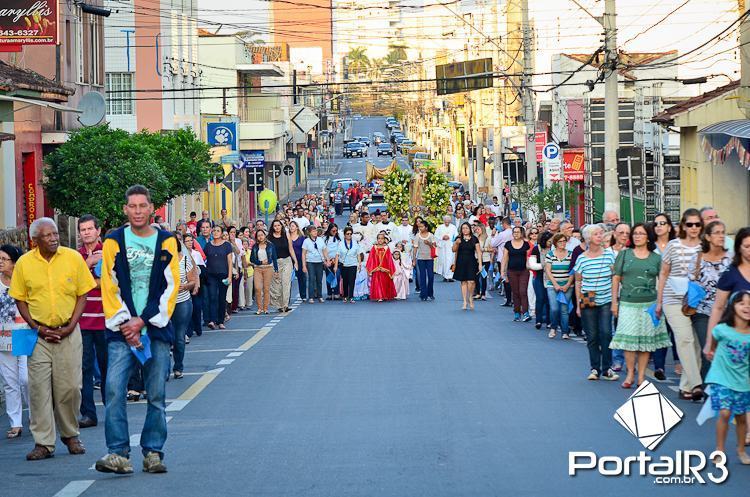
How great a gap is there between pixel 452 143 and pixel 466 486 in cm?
12288

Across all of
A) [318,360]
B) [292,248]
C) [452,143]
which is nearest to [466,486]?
[318,360]

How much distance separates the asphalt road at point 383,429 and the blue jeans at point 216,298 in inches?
159

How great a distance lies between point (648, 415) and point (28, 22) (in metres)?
16.6

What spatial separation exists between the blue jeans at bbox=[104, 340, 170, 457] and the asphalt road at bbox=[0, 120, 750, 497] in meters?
0.26

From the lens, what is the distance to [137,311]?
31.7 feet

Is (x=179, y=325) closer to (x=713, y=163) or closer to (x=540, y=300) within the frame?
(x=540, y=300)

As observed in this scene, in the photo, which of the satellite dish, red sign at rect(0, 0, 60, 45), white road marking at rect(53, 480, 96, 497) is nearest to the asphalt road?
white road marking at rect(53, 480, 96, 497)

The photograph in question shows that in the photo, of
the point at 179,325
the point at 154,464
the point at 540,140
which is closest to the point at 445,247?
the point at 540,140

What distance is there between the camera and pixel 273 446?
35.7ft

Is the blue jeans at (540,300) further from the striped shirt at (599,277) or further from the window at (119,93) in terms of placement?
the window at (119,93)

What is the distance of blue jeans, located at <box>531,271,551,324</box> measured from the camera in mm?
22984

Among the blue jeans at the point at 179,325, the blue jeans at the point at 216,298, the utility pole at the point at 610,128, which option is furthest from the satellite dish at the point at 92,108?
the blue jeans at the point at 179,325

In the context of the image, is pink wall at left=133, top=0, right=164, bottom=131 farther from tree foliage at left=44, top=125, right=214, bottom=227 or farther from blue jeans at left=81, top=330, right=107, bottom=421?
blue jeans at left=81, top=330, right=107, bottom=421

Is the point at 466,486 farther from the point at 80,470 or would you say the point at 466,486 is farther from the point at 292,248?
the point at 292,248
